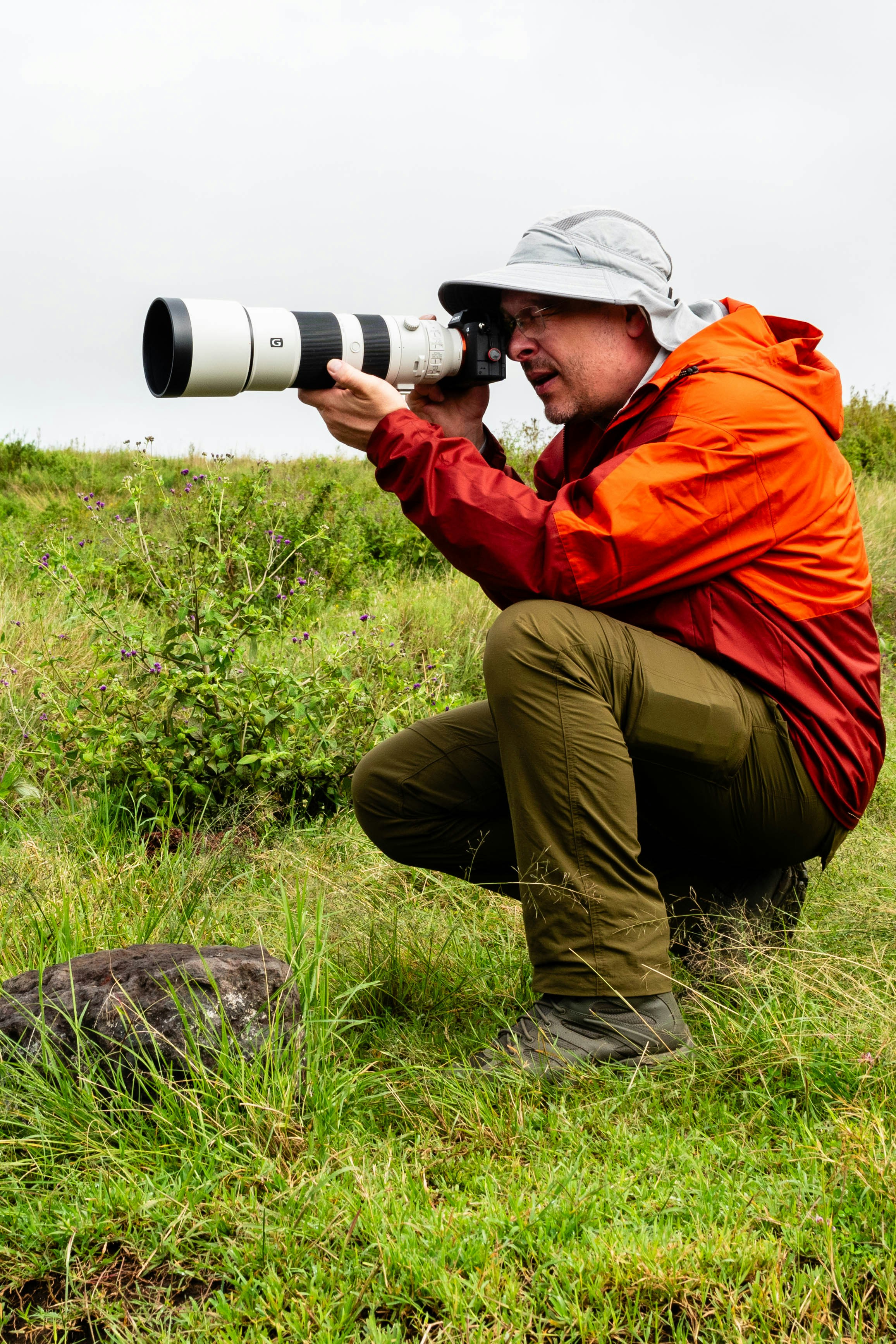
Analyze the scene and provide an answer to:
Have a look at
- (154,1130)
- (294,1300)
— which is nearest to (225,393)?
(154,1130)

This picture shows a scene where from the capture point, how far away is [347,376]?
7.66ft

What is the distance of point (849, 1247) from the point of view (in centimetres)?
146

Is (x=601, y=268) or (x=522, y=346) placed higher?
(x=601, y=268)

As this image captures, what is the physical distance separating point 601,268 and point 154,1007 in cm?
168

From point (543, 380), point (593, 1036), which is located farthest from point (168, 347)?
point (593, 1036)

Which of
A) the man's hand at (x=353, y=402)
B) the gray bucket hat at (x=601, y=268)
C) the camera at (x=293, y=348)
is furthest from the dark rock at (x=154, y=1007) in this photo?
the gray bucket hat at (x=601, y=268)

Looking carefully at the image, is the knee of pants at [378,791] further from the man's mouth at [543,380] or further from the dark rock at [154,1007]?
the man's mouth at [543,380]

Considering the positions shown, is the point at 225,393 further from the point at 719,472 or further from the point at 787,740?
the point at 787,740

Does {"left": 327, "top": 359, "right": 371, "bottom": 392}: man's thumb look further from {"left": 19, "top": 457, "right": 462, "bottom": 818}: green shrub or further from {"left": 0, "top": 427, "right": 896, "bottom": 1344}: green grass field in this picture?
{"left": 19, "top": 457, "right": 462, "bottom": 818}: green shrub

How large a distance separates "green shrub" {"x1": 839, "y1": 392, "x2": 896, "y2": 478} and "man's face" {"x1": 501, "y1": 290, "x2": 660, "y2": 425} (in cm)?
785

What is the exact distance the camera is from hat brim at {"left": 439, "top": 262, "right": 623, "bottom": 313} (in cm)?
230

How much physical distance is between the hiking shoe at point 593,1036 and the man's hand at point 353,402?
120 centimetres

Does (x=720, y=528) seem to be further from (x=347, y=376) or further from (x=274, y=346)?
(x=274, y=346)

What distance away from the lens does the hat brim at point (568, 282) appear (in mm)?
2303
